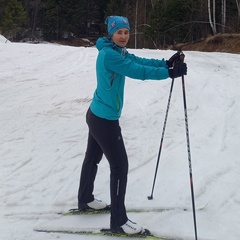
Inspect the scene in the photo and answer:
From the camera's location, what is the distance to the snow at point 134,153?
12.3ft

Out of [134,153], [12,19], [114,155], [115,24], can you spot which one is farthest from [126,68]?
[12,19]

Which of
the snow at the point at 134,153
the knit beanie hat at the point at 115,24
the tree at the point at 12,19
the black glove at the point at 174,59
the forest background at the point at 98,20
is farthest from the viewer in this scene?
the tree at the point at 12,19

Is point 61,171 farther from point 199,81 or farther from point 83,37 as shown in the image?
point 83,37

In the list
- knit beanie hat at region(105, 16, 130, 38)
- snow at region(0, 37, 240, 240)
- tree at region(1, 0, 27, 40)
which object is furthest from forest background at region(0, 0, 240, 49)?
knit beanie hat at region(105, 16, 130, 38)

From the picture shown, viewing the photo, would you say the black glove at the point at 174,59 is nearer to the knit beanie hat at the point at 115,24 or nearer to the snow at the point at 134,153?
the knit beanie hat at the point at 115,24

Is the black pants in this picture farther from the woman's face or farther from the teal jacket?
the woman's face

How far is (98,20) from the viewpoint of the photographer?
54625 mm

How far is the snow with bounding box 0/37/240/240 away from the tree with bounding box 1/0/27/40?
39.7 metres

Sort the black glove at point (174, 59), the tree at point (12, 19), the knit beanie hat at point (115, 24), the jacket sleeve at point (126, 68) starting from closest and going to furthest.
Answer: the jacket sleeve at point (126, 68) < the knit beanie hat at point (115, 24) < the black glove at point (174, 59) < the tree at point (12, 19)

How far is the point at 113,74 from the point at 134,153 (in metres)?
2.50

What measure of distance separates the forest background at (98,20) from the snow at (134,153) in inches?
861

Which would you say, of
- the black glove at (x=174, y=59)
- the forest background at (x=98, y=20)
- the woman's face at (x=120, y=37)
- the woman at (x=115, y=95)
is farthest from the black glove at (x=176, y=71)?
the forest background at (x=98, y=20)

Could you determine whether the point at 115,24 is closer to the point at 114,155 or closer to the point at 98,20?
the point at 114,155

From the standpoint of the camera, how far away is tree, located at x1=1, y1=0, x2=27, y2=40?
155 ft
